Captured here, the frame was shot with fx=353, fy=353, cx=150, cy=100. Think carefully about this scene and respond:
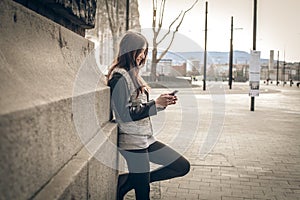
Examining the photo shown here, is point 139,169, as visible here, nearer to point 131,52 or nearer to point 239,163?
point 131,52

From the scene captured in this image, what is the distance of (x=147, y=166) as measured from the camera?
2797 mm

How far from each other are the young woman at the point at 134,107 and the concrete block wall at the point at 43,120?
0.51 ft

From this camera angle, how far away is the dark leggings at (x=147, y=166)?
2.78m

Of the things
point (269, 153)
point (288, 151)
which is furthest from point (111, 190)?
point (288, 151)

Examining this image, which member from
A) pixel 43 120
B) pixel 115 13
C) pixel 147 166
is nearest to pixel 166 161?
pixel 147 166

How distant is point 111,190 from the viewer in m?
2.80

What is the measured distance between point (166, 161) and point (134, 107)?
2.32 ft

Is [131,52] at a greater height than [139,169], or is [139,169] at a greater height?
[131,52]

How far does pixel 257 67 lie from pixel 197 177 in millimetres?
9457

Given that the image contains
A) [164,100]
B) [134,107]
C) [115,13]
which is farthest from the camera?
[115,13]

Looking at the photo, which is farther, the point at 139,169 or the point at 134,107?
the point at 139,169

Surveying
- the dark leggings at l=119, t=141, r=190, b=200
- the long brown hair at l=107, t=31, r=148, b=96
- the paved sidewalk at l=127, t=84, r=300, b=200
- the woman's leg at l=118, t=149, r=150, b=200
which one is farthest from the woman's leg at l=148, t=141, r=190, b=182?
the paved sidewalk at l=127, t=84, r=300, b=200

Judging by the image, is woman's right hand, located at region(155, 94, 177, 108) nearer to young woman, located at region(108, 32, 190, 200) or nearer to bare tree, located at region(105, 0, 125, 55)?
young woman, located at region(108, 32, 190, 200)

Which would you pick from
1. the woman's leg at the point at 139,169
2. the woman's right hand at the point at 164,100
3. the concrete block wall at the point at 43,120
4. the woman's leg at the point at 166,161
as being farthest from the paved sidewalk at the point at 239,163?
the concrete block wall at the point at 43,120
